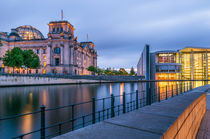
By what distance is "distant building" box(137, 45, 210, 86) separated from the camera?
86875mm

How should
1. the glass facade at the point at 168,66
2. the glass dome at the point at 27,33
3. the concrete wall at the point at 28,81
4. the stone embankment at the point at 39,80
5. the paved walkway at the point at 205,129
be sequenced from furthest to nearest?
the glass dome at the point at 27,33
the glass facade at the point at 168,66
the stone embankment at the point at 39,80
the concrete wall at the point at 28,81
the paved walkway at the point at 205,129

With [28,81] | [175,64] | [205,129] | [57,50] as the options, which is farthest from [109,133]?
[175,64]

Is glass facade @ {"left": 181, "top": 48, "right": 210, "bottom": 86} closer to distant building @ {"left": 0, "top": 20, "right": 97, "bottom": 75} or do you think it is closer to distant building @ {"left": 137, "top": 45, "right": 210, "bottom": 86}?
distant building @ {"left": 137, "top": 45, "right": 210, "bottom": 86}

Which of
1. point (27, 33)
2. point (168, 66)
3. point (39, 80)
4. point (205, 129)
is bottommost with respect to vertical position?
point (205, 129)

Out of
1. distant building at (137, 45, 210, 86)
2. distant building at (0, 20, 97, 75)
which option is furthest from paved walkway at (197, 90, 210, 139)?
distant building at (0, 20, 97, 75)

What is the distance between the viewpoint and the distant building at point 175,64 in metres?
86.9

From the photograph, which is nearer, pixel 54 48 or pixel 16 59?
pixel 16 59

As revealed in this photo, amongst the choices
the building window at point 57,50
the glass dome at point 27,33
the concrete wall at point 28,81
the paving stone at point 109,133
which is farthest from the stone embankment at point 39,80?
the glass dome at point 27,33

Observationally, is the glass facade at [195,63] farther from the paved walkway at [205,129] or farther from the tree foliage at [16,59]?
the paved walkway at [205,129]

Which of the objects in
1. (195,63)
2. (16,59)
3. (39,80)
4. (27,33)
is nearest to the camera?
(39,80)

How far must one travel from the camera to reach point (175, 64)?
87.0m

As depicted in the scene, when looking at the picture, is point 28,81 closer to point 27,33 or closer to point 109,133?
point 109,133

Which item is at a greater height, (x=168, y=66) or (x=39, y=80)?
(x=168, y=66)

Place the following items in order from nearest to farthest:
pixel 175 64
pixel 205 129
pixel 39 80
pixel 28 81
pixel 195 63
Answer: pixel 205 129, pixel 28 81, pixel 39 80, pixel 175 64, pixel 195 63
